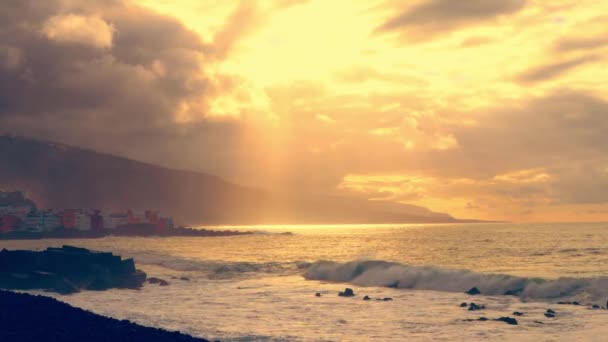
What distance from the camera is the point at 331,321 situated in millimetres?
28578

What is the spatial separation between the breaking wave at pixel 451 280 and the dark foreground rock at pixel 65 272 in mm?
18234

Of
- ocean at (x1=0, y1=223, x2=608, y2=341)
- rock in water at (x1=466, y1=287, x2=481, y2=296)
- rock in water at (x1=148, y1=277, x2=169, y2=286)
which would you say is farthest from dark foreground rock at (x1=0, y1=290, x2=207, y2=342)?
rock in water at (x1=466, y1=287, x2=481, y2=296)

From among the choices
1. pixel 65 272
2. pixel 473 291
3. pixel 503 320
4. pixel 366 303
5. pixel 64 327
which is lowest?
pixel 366 303

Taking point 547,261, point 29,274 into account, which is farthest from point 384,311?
point 547,261

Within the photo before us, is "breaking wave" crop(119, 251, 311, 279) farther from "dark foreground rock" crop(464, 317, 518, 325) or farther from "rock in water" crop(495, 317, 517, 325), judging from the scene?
"rock in water" crop(495, 317, 517, 325)

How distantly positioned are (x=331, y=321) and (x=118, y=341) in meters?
11.9

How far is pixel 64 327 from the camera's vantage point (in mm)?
21812

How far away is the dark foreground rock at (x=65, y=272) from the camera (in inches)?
1713

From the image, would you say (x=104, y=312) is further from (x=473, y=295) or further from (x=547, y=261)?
(x=547, y=261)

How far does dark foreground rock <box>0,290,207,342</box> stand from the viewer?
2005cm

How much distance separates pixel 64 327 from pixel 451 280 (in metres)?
32.8

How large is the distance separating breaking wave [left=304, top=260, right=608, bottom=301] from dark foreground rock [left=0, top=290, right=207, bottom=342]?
90.0ft

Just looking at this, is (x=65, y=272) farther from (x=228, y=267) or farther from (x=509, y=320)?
(x=509, y=320)

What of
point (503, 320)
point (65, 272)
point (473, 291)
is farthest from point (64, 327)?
point (473, 291)
